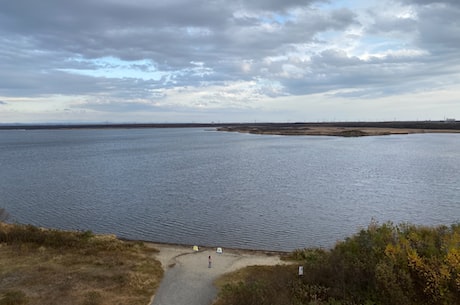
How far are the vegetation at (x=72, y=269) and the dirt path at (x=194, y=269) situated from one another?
0.56 metres

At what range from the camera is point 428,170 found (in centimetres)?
5094

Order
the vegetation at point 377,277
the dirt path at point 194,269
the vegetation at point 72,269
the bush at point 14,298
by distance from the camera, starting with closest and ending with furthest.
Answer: the vegetation at point 377,277, the bush at point 14,298, the vegetation at point 72,269, the dirt path at point 194,269

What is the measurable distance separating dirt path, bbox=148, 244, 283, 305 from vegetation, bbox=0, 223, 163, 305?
1.83ft

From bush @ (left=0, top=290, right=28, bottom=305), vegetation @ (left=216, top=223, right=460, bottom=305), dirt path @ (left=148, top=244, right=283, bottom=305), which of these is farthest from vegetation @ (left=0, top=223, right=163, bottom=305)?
vegetation @ (left=216, top=223, right=460, bottom=305)

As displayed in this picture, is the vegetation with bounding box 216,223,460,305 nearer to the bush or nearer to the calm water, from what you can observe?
the bush

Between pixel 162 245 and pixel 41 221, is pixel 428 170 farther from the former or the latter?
pixel 41 221

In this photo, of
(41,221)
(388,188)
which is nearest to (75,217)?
(41,221)

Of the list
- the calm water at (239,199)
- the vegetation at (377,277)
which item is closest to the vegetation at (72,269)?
the vegetation at (377,277)

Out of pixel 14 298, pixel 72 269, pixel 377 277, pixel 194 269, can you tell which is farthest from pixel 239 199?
pixel 377 277

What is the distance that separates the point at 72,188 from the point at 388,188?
112 feet

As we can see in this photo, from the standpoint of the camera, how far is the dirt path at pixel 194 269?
48.7 ft

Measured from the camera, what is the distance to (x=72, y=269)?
693 inches

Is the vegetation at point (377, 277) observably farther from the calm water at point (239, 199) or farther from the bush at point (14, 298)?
the calm water at point (239, 199)

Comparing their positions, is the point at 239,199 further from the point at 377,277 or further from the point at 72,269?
the point at 377,277
